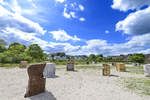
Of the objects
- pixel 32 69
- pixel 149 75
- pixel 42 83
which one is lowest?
pixel 149 75

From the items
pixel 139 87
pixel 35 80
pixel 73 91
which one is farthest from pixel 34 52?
pixel 139 87

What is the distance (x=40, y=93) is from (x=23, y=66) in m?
13.8

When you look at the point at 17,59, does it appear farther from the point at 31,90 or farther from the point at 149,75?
the point at 149,75

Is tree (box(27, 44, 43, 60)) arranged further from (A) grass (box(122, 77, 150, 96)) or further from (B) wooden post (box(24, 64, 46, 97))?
(A) grass (box(122, 77, 150, 96))

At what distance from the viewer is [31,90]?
388 cm

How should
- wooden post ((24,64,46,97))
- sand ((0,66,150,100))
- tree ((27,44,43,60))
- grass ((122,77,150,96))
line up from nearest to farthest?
sand ((0,66,150,100))
wooden post ((24,64,46,97))
grass ((122,77,150,96))
tree ((27,44,43,60))

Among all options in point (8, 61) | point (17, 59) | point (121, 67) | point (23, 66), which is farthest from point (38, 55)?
point (121, 67)

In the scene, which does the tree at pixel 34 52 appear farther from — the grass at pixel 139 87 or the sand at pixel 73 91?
the grass at pixel 139 87

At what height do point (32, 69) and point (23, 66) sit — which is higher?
point (32, 69)

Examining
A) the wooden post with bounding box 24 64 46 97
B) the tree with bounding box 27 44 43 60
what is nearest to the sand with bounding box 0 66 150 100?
the wooden post with bounding box 24 64 46 97

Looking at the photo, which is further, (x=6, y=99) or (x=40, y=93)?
(x=40, y=93)

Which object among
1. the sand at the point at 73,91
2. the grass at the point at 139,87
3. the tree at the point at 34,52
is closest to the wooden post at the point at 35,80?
the sand at the point at 73,91

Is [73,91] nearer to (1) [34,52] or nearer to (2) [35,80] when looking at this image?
(2) [35,80]

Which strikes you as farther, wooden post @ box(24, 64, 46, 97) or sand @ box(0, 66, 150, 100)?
wooden post @ box(24, 64, 46, 97)
